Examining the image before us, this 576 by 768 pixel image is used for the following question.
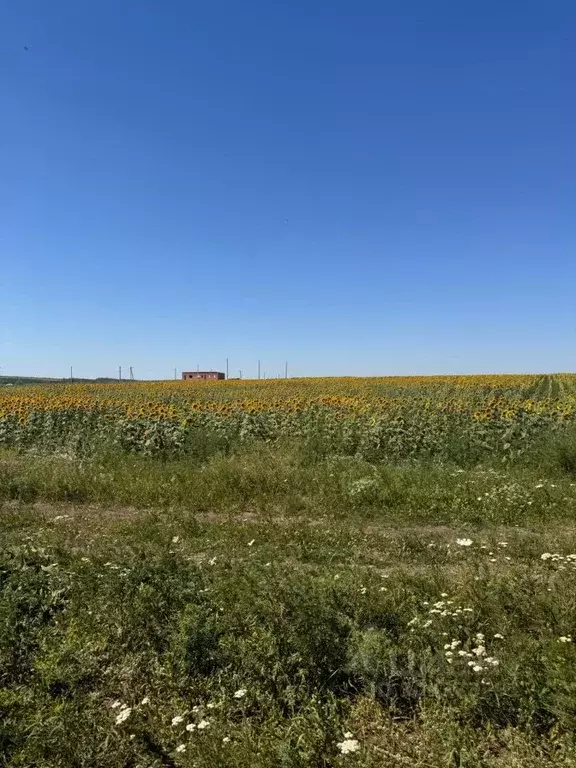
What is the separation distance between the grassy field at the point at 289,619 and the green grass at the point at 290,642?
0.05 ft

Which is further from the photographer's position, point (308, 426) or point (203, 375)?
point (203, 375)

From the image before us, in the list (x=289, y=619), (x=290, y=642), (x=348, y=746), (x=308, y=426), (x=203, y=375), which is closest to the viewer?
(x=348, y=746)

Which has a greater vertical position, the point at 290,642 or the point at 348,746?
the point at 290,642

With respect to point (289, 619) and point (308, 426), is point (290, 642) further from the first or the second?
point (308, 426)

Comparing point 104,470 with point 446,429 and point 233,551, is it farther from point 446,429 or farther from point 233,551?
point 446,429

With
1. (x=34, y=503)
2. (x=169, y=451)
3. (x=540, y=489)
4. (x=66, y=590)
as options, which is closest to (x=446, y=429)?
(x=540, y=489)

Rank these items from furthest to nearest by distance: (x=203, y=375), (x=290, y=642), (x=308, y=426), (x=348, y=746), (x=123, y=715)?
(x=203, y=375), (x=308, y=426), (x=290, y=642), (x=123, y=715), (x=348, y=746)

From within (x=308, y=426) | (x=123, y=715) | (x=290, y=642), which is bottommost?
(x=123, y=715)

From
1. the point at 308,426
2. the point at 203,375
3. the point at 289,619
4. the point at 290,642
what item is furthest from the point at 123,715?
the point at 203,375

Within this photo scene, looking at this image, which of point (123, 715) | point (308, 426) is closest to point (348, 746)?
point (123, 715)

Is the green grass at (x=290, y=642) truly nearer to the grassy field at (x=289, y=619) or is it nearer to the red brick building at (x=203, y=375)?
the grassy field at (x=289, y=619)

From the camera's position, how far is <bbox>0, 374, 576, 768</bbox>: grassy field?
3105mm

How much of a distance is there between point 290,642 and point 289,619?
0.68ft

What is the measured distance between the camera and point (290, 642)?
12.4ft
